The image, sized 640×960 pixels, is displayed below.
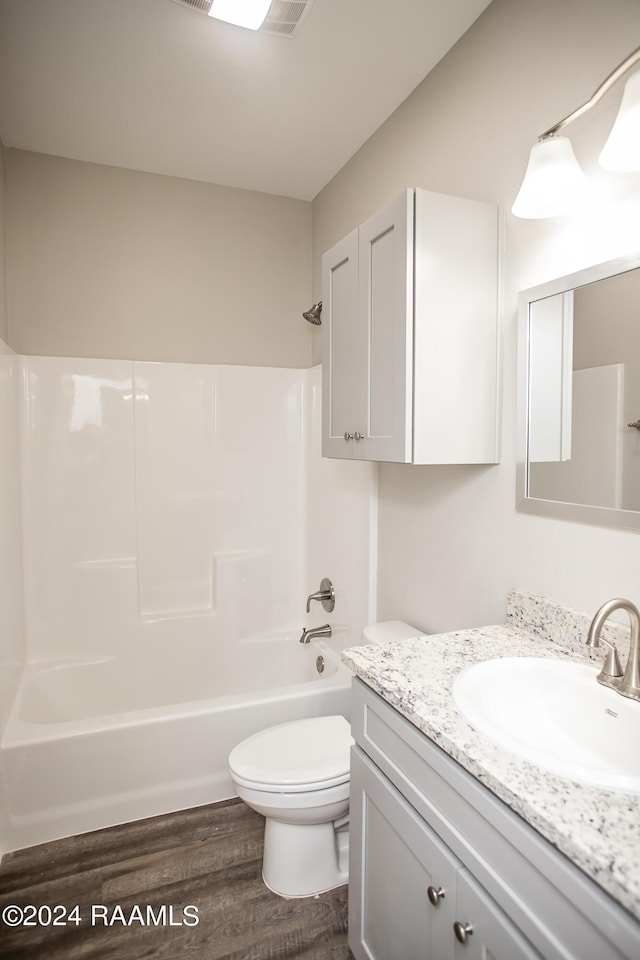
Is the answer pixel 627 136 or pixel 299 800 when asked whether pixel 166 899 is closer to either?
pixel 299 800

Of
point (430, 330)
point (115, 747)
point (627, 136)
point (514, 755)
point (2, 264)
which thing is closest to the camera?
point (514, 755)

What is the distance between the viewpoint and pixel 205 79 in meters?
1.89

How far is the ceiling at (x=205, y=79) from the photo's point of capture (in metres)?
1.62

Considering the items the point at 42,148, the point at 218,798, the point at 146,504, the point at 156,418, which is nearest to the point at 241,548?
the point at 146,504

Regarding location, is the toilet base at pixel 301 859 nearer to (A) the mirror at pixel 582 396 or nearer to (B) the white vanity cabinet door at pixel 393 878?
(B) the white vanity cabinet door at pixel 393 878

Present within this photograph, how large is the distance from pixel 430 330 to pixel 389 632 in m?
1.07

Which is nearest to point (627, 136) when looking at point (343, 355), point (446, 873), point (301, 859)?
point (343, 355)

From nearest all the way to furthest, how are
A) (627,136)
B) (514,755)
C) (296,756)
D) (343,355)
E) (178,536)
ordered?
(514,755) → (627,136) → (296,756) → (343,355) → (178,536)

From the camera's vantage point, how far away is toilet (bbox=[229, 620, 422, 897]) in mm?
1527

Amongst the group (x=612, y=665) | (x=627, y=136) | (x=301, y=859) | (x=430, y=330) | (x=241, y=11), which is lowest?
(x=301, y=859)

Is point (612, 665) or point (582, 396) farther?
point (582, 396)

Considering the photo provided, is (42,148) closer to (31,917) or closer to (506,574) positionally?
(506,574)

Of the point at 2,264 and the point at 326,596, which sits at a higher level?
the point at 2,264

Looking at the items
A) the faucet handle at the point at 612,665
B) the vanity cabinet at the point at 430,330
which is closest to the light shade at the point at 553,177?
the vanity cabinet at the point at 430,330
